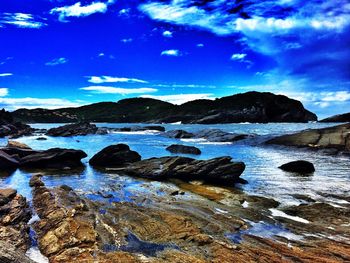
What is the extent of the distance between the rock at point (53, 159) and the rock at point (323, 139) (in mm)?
30603

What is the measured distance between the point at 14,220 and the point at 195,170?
14.2 m

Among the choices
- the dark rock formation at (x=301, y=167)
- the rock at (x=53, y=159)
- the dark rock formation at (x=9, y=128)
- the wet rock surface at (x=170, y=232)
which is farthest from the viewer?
the dark rock formation at (x=9, y=128)

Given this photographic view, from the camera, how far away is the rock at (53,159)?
34.3 m

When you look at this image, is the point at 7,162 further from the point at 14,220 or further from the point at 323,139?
the point at 323,139

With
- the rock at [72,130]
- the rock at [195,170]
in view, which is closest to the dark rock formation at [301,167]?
the rock at [195,170]

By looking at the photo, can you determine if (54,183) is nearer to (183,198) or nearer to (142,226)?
(183,198)

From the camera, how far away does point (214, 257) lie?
11297 millimetres

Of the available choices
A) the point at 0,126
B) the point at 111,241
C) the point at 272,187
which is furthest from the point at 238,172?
the point at 0,126

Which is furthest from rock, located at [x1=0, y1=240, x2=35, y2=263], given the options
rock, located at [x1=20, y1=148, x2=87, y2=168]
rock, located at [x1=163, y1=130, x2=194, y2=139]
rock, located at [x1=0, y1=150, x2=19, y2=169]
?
rock, located at [x1=163, y1=130, x2=194, y2=139]

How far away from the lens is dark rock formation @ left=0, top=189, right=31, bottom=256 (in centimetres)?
1232

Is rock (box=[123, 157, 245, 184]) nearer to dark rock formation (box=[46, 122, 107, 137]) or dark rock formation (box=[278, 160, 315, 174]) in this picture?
dark rock formation (box=[278, 160, 315, 174])

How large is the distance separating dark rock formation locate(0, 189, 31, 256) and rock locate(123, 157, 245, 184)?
458 inches

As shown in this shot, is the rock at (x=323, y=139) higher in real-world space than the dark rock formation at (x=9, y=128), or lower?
lower

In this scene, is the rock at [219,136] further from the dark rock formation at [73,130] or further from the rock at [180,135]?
the dark rock formation at [73,130]
